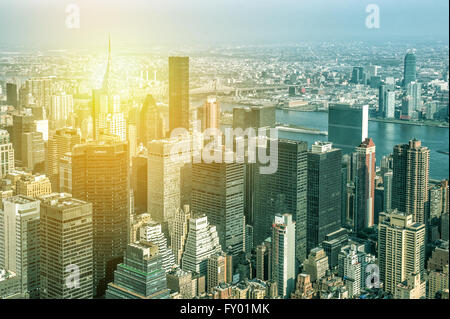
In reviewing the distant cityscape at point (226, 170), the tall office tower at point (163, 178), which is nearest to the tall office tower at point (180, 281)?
the distant cityscape at point (226, 170)

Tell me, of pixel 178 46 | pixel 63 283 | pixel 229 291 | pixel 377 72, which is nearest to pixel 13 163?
pixel 63 283

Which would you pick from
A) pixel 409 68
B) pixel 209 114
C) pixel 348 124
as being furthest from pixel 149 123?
pixel 409 68

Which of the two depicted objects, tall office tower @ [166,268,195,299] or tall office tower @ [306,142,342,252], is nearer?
tall office tower @ [166,268,195,299]

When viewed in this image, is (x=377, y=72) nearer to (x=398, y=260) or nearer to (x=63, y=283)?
(x=398, y=260)

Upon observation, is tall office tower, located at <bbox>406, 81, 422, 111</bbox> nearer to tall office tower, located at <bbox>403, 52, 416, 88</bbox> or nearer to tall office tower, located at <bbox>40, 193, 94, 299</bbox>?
tall office tower, located at <bbox>403, 52, 416, 88</bbox>

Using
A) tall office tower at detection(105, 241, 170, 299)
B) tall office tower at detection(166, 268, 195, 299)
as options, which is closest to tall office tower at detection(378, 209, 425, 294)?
tall office tower at detection(166, 268, 195, 299)

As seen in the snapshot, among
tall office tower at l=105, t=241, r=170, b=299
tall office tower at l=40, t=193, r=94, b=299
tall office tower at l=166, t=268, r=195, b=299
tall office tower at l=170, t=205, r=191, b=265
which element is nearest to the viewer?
tall office tower at l=166, t=268, r=195, b=299
